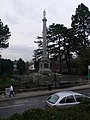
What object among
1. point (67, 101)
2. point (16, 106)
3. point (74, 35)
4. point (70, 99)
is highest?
point (74, 35)

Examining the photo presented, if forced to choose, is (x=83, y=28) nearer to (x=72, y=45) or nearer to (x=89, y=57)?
(x=72, y=45)

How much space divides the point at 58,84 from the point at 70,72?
140 feet

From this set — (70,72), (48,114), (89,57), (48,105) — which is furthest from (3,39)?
(48,114)

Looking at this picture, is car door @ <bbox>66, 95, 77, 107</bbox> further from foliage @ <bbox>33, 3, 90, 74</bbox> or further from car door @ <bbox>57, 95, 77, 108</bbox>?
foliage @ <bbox>33, 3, 90, 74</bbox>

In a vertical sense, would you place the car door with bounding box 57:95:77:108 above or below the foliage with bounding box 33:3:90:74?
below

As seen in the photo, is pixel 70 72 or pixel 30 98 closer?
pixel 30 98

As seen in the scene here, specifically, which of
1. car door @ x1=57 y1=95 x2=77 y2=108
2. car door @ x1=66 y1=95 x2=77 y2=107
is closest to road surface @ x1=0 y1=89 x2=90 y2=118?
car door @ x1=57 y1=95 x2=77 y2=108

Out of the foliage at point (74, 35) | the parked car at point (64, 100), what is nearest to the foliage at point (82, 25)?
the foliage at point (74, 35)

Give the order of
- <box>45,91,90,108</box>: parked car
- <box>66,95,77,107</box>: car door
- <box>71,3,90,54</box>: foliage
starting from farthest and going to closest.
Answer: <box>71,3,90,54</box>: foliage, <box>66,95,77,107</box>: car door, <box>45,91,90,108</box>: parked car

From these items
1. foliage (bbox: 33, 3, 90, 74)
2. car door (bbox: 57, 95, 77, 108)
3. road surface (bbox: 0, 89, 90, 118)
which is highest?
foliage (bbox: 33, 3, 90, 74)

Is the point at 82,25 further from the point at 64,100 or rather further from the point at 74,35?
the point at 64,100

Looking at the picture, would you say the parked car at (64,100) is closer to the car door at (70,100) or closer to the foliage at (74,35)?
the car door at (70,100)

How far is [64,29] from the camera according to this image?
8019cm

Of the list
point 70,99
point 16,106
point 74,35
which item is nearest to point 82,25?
point 74,35
